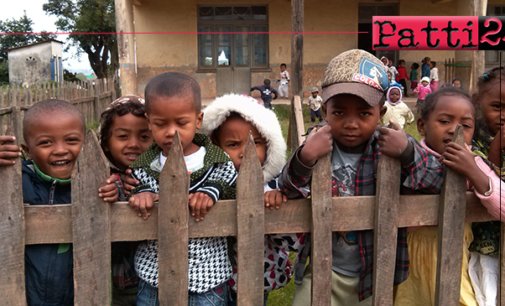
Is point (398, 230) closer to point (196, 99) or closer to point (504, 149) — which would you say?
point (504, 149)

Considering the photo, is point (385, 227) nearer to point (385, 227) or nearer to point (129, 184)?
point (385, 227)

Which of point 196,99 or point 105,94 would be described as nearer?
point 196,99

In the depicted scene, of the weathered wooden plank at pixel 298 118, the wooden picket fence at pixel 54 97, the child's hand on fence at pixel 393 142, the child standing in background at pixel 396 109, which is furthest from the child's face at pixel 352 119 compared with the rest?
the child standing in background at pixel 396 109

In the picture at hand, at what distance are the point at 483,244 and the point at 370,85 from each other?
0.93 metres

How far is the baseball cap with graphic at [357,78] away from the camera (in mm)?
1982

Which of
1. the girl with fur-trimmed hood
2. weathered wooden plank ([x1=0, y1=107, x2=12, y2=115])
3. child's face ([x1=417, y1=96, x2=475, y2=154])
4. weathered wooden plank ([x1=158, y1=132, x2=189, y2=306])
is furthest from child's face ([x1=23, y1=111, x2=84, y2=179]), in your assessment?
weathered wooden plank ([x1=0, y1=107, x2=12, y2=115])

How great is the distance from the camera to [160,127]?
1954 millimetres

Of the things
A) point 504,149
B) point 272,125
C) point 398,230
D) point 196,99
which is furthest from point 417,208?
point 196,99

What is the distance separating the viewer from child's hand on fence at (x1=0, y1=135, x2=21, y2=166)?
1640 mm

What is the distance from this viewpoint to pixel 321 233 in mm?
1906

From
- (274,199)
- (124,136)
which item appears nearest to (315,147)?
(274,199)

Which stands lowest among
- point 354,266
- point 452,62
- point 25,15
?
point 354,266

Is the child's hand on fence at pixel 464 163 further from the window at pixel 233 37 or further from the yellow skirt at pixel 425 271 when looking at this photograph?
the window at pixel 233 37

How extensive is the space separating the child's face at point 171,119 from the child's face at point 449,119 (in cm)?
118
